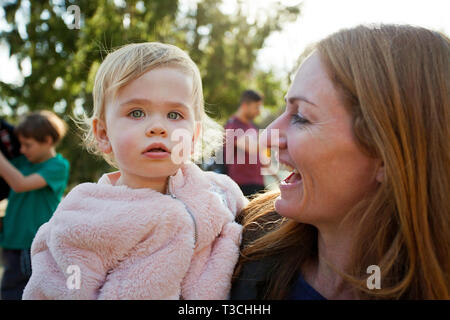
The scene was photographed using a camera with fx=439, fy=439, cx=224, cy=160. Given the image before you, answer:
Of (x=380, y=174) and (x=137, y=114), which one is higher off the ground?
(x=137, y=114)

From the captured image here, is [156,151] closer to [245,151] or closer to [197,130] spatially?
[197,130]

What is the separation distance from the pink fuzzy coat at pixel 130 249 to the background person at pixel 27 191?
2274 millimetres

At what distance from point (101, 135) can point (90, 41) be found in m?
2.16

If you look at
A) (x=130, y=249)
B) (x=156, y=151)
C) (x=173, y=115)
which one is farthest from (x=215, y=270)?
(x=173, y=115)

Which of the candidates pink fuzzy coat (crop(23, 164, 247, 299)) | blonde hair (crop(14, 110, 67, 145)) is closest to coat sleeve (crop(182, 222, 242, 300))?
pink fuzzy coat (crop(23, 164, 247, 299))

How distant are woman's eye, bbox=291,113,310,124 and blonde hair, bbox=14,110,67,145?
2860mm

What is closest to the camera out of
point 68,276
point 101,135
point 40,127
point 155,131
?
point 68,276

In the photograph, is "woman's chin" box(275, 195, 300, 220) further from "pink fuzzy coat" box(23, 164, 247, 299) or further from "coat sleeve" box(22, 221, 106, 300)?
"coat sleeve" box(22, 221, 106, 300)

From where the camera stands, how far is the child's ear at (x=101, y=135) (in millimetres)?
1606

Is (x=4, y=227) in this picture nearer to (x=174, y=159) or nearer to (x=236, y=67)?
(x=174, y=159)

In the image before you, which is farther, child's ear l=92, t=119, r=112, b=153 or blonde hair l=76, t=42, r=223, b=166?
child's ear l=92, t=119, r=112, b=153

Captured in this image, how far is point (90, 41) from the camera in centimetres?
350

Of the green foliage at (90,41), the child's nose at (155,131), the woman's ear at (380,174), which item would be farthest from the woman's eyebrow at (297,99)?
the green foliage at (90,41)

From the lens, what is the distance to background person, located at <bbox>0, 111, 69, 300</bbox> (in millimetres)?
3465
